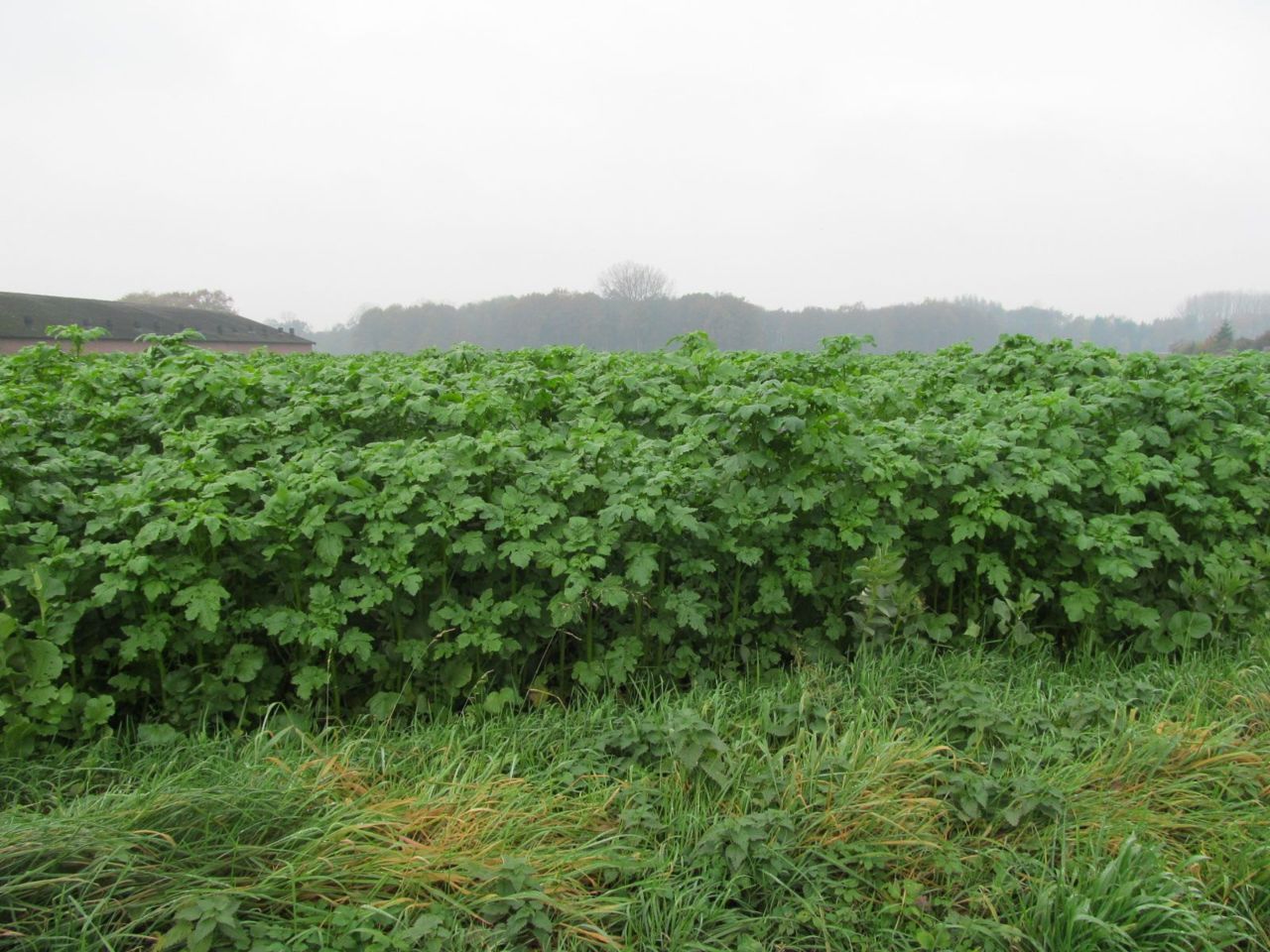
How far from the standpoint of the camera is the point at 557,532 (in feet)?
10.9

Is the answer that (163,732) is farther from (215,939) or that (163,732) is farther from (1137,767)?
(1137,767)

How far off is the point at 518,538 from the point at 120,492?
1.56 meters

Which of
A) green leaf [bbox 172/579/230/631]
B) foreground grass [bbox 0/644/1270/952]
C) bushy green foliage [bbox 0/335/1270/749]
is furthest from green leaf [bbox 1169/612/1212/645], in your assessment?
green leaf [bbox 172/579/230/631]

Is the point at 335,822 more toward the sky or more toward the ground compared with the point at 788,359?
more toward the ground

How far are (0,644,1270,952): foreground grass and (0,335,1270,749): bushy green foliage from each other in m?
0.33

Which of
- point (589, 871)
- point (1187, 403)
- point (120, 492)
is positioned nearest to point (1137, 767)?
point (589, 871)

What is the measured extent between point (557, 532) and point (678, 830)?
1.26 meters

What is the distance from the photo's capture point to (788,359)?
14.5 ft

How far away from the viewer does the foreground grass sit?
217 centimetres

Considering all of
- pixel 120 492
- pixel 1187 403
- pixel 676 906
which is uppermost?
pixel 1187 403

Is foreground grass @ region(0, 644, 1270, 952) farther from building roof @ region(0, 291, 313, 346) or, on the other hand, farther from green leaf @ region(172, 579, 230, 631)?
building roof @ region(0, 291, 313, 346)

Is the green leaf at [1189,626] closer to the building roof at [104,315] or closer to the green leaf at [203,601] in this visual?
the green leaf at [203,601]

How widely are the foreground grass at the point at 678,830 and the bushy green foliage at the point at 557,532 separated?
0.33 meters

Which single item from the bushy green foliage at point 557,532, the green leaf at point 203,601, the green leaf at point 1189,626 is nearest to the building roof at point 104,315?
the bushy green foliage at point 557,532
